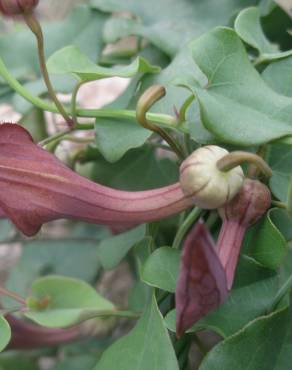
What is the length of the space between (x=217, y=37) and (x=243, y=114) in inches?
2.6

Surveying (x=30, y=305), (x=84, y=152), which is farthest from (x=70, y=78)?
(x=30, y=305)

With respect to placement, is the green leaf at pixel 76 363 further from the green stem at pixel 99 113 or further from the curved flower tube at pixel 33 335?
the green stem at pixel 99 113

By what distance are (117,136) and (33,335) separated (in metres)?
0.32

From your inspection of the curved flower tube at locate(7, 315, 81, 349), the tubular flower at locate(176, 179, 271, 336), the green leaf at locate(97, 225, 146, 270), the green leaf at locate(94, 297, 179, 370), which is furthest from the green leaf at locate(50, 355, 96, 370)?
the tubular flower at locate(176, 179, 271, 336)

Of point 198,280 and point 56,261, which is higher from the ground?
point 198,280

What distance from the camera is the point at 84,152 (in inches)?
30.3

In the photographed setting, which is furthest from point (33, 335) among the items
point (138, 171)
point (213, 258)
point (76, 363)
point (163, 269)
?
point (213, 258)

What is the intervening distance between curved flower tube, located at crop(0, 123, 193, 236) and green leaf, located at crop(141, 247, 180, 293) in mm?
34

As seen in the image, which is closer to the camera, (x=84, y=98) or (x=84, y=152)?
(x=84, y=152)

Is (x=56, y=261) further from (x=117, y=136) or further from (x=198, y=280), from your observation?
(x=198, y=280)

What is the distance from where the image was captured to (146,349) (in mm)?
532

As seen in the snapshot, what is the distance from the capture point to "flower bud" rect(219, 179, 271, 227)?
1.70 feet

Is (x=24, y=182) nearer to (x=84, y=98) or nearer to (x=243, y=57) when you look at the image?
(x=243, y=57)

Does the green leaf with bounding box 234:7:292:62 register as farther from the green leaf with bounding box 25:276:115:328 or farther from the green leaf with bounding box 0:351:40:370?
the green leaf with bounding box 0:351:40:370
